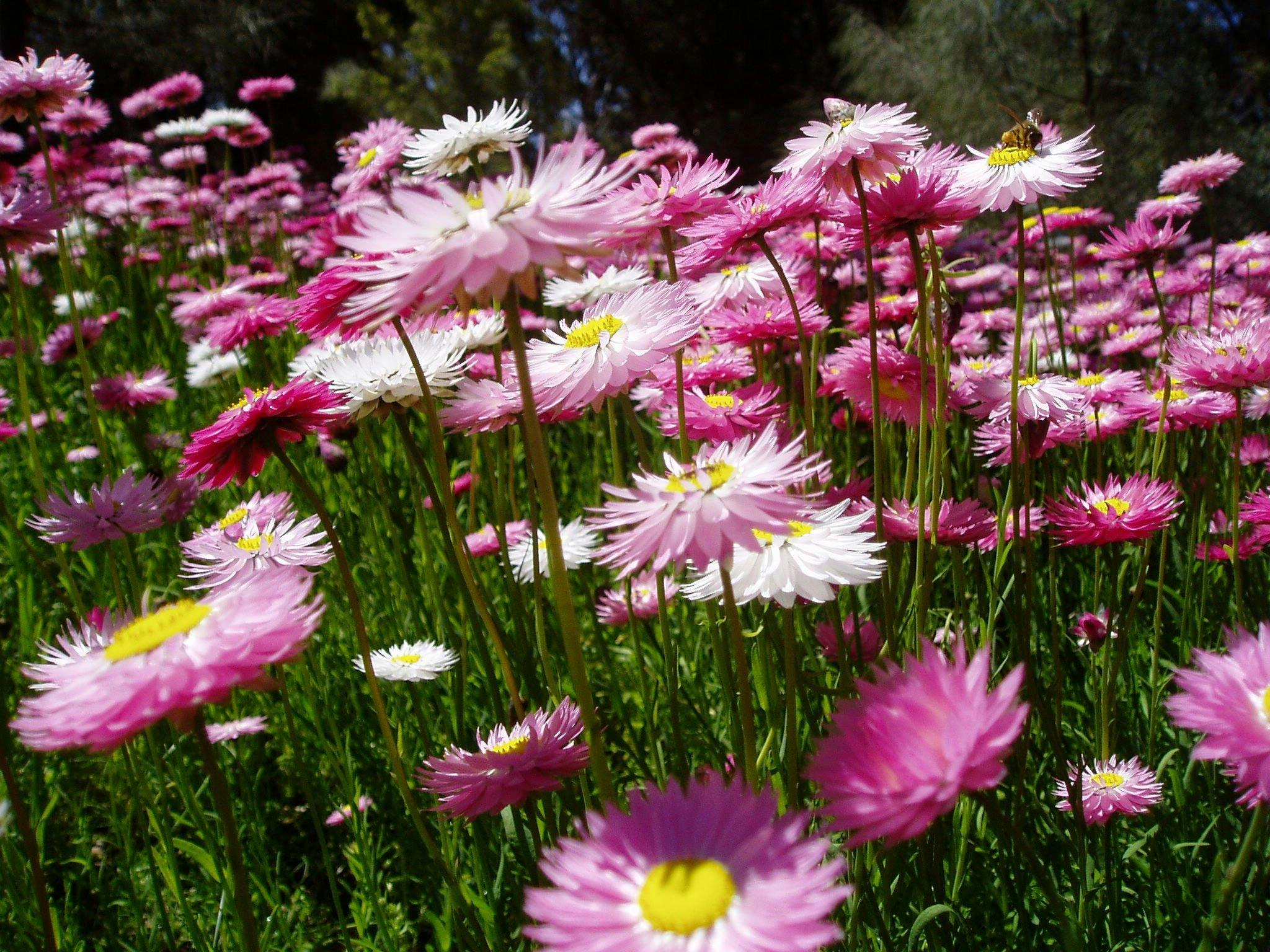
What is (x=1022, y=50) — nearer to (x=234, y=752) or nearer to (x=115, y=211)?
(x=115, y=211)

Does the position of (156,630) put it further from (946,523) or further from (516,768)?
(946,523)

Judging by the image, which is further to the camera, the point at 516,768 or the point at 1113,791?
the point at 1113,791

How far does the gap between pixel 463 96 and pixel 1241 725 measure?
1638 cm

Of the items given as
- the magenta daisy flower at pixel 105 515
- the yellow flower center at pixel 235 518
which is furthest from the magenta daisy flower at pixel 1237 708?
the magenta daisy flower at pixel 105 515

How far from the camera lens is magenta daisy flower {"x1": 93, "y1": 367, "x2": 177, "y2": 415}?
249cm

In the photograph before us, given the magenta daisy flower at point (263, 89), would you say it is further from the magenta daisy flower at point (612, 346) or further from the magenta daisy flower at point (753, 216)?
the magenta daisy flower at point (612, 346)

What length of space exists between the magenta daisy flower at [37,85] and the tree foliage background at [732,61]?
3191mm

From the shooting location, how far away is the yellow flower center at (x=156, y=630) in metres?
0.62

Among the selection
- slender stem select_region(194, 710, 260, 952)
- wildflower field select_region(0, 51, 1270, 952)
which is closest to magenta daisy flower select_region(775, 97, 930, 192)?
wildflower field select_region(0, 51, 1270, 952)

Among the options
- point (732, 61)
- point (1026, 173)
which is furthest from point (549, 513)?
point (732, 61)

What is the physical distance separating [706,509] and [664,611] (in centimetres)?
36

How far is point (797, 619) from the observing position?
137 centimetres

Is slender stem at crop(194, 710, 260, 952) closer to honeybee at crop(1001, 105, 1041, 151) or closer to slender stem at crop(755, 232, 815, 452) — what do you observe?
slender stem at crop(755, 232, 815, 452)

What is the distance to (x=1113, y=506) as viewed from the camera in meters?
1.26
